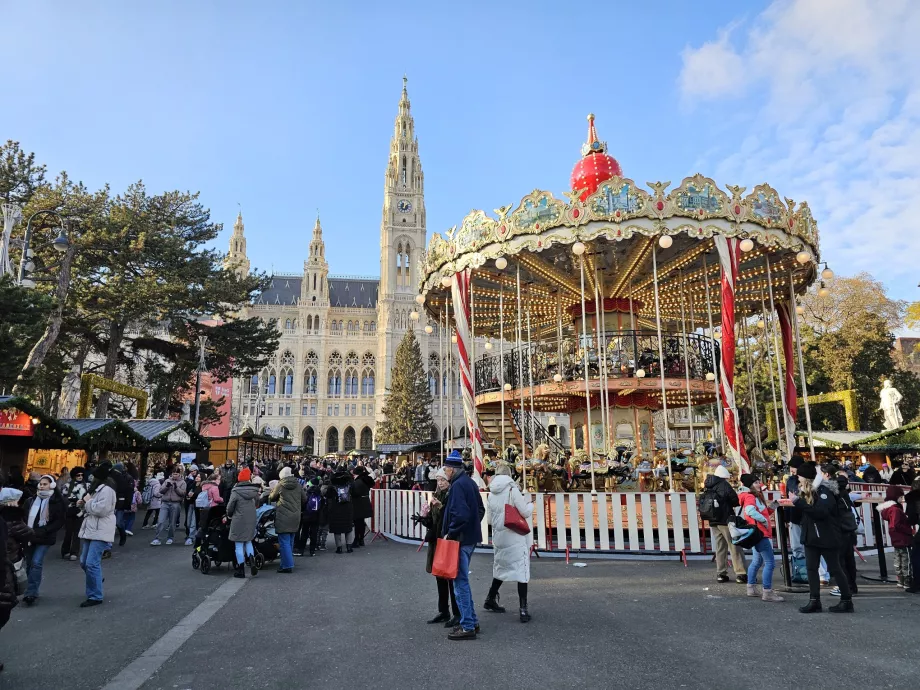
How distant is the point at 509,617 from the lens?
5.65 m

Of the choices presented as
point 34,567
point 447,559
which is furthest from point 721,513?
→ point 34,567

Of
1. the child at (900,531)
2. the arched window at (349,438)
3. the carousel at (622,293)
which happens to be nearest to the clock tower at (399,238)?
the arched window at (349,438)

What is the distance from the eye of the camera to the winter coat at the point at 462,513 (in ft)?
16.9

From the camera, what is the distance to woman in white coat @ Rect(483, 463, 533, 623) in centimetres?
548

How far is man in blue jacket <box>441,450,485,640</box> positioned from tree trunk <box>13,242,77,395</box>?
1539 cm

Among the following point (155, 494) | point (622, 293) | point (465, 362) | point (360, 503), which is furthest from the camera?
point (622, 293)

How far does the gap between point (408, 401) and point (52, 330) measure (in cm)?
4533

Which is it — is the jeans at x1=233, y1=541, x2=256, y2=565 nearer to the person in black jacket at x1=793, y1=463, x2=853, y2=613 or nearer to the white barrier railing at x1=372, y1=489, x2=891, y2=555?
the white barrier railing at x1=372, y1=489, x2=891, y2=555

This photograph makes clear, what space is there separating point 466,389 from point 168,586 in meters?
7.03

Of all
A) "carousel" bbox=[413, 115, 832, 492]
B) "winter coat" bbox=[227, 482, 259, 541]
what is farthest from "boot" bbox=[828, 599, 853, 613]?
"winter coat" bbox=[227, 482, 259, 541]

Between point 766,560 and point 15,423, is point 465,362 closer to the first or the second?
point 766,560

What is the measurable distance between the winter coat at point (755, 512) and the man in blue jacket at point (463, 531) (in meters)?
3.00

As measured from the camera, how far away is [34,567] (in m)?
6.56

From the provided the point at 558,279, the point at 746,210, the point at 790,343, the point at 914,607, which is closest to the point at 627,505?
the point at 914,607
